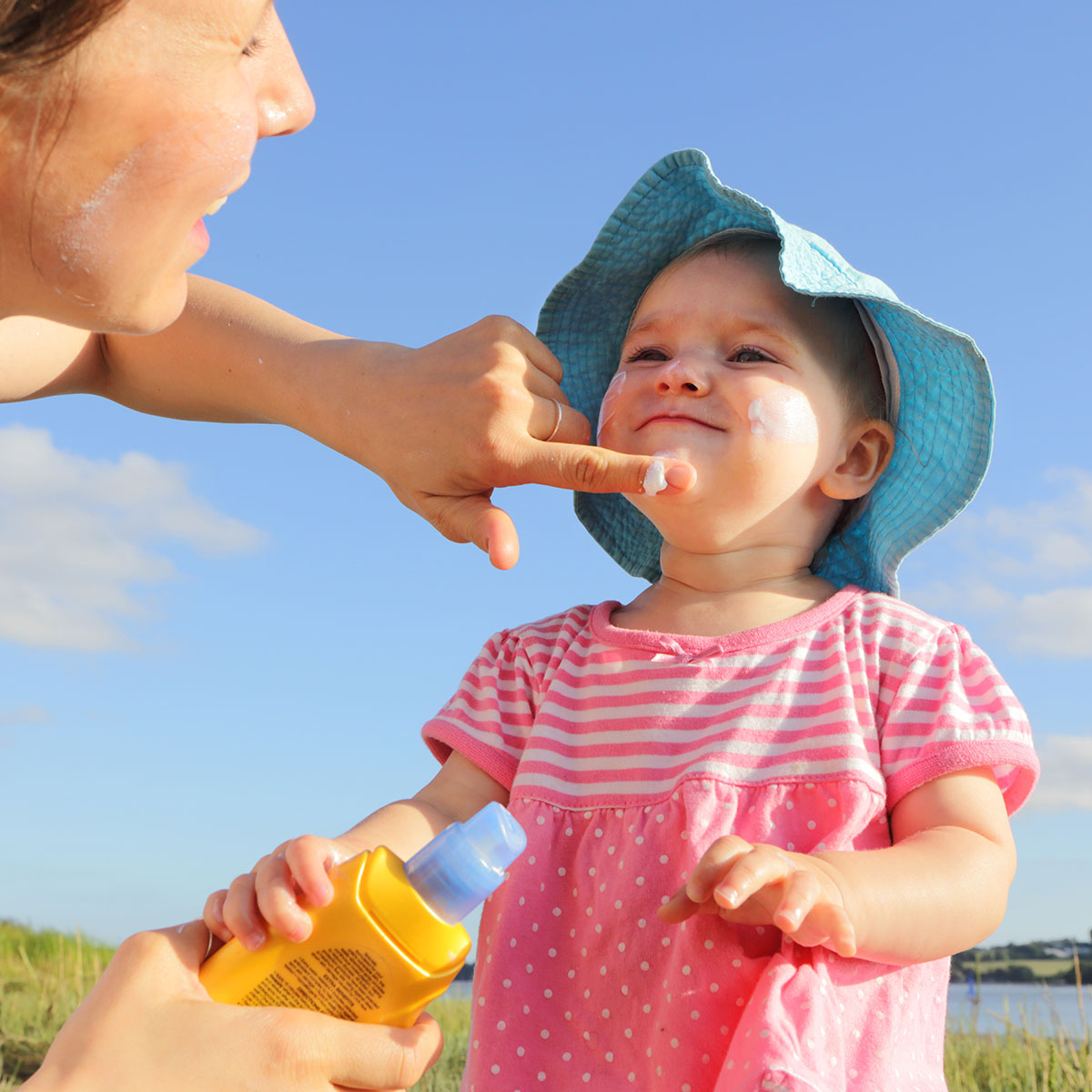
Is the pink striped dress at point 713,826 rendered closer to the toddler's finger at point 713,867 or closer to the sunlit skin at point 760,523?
the sunlit skin at point 760,523

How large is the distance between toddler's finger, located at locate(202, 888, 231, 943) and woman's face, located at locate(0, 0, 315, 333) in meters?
0.81

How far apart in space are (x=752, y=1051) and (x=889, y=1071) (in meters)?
0.30

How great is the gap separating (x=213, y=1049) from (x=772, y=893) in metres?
0.73

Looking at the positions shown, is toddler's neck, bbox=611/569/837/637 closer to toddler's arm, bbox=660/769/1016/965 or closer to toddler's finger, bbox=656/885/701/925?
toddler's arm, bbox=660/769/1016/965

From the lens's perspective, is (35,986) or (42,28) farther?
(35,986)

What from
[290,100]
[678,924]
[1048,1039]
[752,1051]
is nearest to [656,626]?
[678,924]

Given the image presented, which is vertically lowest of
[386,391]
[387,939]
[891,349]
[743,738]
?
[387,939]

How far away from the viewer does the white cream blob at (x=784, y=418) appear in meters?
2.07

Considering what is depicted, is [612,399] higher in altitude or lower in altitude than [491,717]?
higher

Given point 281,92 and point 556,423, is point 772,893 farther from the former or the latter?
point 281,92

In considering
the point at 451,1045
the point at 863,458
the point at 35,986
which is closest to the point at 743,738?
the point at 863,458

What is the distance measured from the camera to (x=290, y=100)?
5.74 ft

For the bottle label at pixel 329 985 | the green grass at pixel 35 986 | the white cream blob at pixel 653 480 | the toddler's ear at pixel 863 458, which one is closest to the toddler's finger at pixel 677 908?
the bottle label at pixel 329 985

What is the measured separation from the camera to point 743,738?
1.88 metres
